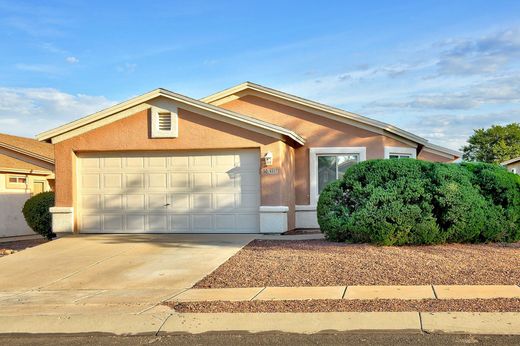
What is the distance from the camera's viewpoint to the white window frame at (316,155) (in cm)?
1831

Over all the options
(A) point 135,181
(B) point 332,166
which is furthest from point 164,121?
(B) point 332,166

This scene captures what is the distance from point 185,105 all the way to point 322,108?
4589mm

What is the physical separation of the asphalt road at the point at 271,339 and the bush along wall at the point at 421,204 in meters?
6.44

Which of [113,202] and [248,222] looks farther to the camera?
[113,202]

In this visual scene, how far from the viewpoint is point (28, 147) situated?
1090 inches

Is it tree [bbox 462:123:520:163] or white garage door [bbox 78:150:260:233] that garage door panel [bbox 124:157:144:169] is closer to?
white garage door [bbox 78:150:260:233]

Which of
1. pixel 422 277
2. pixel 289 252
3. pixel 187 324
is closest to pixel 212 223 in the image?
pixel 289 252

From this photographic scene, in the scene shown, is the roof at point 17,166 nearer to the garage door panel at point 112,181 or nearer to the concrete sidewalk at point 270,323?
the garage door panel at point 112,181

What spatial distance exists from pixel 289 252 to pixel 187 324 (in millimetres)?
5263

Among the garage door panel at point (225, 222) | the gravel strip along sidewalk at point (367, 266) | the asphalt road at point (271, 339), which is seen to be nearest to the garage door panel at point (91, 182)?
the garage door panel at point (225, 222)

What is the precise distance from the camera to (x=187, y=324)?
7.42m

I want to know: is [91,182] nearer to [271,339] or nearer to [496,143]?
[271,339]

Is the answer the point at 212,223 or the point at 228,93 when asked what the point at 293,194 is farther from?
the point at 228,93

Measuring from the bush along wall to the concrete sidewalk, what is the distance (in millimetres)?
5589
